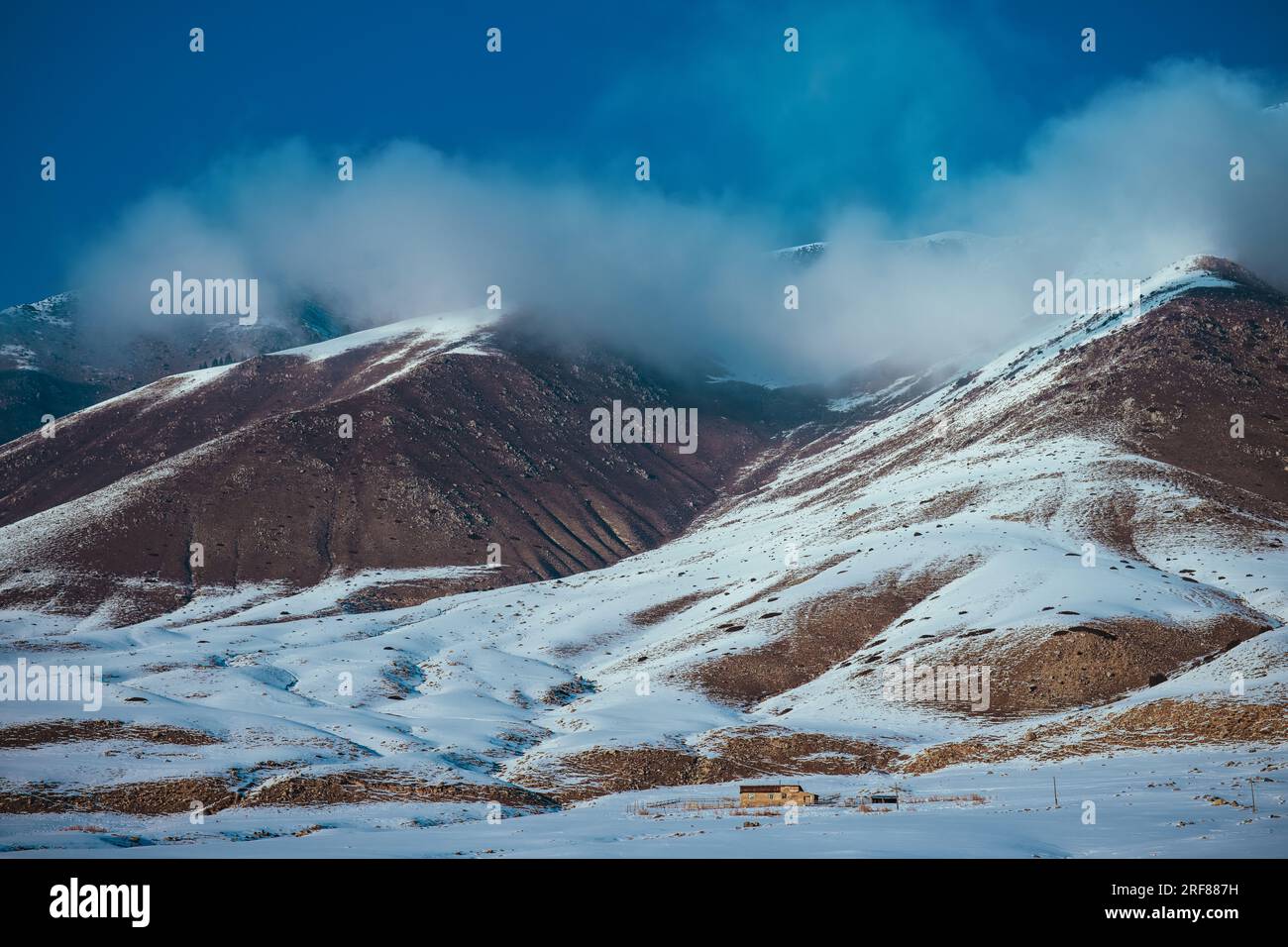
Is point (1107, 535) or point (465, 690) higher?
point (1107, 535)

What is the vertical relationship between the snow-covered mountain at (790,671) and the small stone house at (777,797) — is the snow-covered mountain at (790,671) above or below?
above

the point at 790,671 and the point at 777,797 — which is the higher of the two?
the point at 790,671

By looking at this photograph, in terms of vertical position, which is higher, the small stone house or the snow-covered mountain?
the snow-covered mountain

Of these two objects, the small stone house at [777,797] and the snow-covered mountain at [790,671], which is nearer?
the snow-covered mountain at [790,671]

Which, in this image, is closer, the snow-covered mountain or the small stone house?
the snow-covered mountain

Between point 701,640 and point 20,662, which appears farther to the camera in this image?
point 701,640

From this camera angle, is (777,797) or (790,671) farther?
(790,671)

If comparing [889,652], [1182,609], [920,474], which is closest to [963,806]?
[889,652]
